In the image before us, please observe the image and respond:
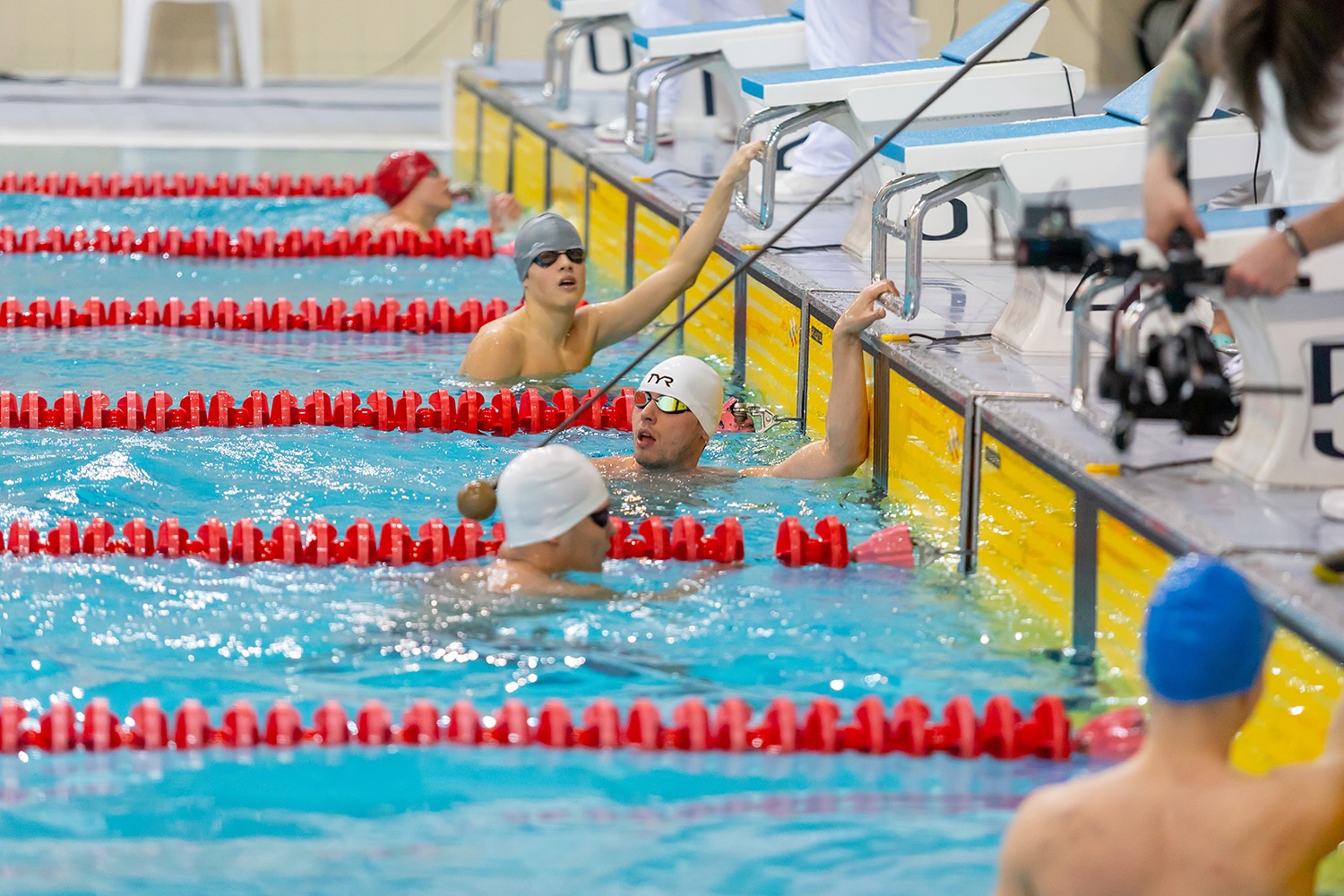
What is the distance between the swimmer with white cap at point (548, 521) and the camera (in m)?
3.62

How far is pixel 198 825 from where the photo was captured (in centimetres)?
289

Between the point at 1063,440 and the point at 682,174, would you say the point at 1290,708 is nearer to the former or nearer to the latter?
the point at 1063,440

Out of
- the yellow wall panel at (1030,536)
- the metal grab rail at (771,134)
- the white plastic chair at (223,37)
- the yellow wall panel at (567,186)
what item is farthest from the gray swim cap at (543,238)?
the white plastic chair at (223,37)

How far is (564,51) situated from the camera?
8.61 metres

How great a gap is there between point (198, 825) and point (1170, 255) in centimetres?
181

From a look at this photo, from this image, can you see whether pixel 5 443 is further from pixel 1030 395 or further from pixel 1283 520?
pixel 1283 520

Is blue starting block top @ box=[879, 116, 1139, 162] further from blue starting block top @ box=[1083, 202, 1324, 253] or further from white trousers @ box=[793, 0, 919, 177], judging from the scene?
white trousers @ box=[793, 0, 919, 177]

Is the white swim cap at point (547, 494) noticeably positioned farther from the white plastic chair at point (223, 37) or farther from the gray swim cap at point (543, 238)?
the white plastic chair at point (223, 37)

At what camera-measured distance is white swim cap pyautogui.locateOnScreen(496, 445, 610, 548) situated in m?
3.61

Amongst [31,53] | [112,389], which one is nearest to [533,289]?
[112,389]

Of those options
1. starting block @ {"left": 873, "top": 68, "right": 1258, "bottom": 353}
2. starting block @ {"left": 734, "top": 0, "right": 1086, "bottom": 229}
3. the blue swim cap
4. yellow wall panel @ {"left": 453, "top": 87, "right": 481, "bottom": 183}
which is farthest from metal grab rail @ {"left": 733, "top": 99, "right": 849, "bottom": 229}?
yellow wall panel @ {"left": 453, "top": 87, "right": 481, "bottom": 183}

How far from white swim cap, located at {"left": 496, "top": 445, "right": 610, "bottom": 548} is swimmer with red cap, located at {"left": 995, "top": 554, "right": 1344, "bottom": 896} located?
1.78 meters

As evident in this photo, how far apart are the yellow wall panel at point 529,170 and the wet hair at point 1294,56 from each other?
583cm

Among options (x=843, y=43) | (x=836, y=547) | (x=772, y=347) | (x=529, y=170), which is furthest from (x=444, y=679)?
(x=529, y=170)
